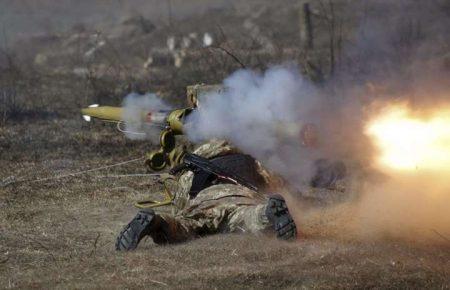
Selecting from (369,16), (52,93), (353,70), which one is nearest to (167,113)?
(353,70)

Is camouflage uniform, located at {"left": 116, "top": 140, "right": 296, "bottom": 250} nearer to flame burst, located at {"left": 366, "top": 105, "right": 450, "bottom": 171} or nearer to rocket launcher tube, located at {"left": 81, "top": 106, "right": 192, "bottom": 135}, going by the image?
rocket launcher tube, located at {"left": 81, "top": 106, "right": 192, "bottom": 135}

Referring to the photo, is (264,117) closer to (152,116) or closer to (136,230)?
(152,116)

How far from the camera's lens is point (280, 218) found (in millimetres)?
7641

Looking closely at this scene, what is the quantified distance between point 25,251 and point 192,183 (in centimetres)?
227

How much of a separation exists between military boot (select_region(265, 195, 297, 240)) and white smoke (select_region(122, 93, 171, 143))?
4660 millimetres

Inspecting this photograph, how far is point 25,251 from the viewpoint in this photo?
786cm

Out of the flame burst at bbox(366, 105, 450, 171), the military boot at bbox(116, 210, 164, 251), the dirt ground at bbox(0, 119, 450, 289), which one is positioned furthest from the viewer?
the flame burst at bbox(366, 105, 450, 171)

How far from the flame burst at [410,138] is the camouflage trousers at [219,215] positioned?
2331 millimetres

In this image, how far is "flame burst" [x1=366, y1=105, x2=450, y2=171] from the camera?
1004 centimetres

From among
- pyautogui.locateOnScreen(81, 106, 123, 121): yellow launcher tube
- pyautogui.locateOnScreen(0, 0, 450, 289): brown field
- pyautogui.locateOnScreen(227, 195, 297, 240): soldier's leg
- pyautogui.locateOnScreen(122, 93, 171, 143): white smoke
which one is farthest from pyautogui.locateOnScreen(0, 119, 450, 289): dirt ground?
pyautogui.locateOnScreen(81, 106, 123, 121): yellow launcher tube

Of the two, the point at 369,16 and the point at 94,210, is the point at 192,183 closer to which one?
the point at 94,210

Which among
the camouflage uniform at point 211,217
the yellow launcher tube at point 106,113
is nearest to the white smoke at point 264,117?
the camouflage uniform at point 211,217

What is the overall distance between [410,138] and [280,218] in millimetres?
3373

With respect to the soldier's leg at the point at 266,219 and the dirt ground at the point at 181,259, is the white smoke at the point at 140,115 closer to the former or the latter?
the dirt ground at the point at 181,259
